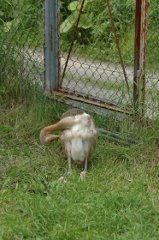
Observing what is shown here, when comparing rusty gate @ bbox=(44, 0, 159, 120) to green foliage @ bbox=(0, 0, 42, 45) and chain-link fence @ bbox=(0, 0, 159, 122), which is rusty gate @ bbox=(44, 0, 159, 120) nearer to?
chain-link fence @ bbox=(0, 0, 159, 122)

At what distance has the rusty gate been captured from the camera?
4.63 metres

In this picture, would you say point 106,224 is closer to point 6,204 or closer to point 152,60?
point 6,204

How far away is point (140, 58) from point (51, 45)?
37.9 inches

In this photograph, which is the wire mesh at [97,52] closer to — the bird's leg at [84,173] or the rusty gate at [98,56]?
the rusty gate at [98,56]

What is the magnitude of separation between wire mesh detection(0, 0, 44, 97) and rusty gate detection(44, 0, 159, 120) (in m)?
0.16

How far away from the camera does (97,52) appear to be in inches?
236

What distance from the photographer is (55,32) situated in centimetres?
527

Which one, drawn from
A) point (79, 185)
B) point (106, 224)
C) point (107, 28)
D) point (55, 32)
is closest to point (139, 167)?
point (79, 185)

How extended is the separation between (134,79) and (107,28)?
1.71 metres

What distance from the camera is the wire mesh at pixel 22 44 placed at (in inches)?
213

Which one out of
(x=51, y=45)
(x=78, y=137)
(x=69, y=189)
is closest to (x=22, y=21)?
(x=51, y=45)

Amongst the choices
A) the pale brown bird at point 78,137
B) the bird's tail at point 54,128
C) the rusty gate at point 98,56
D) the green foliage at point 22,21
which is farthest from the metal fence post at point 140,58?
the green foliage at point 22,21

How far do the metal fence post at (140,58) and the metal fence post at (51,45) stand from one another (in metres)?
0.90

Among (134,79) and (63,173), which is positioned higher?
(134,79)
